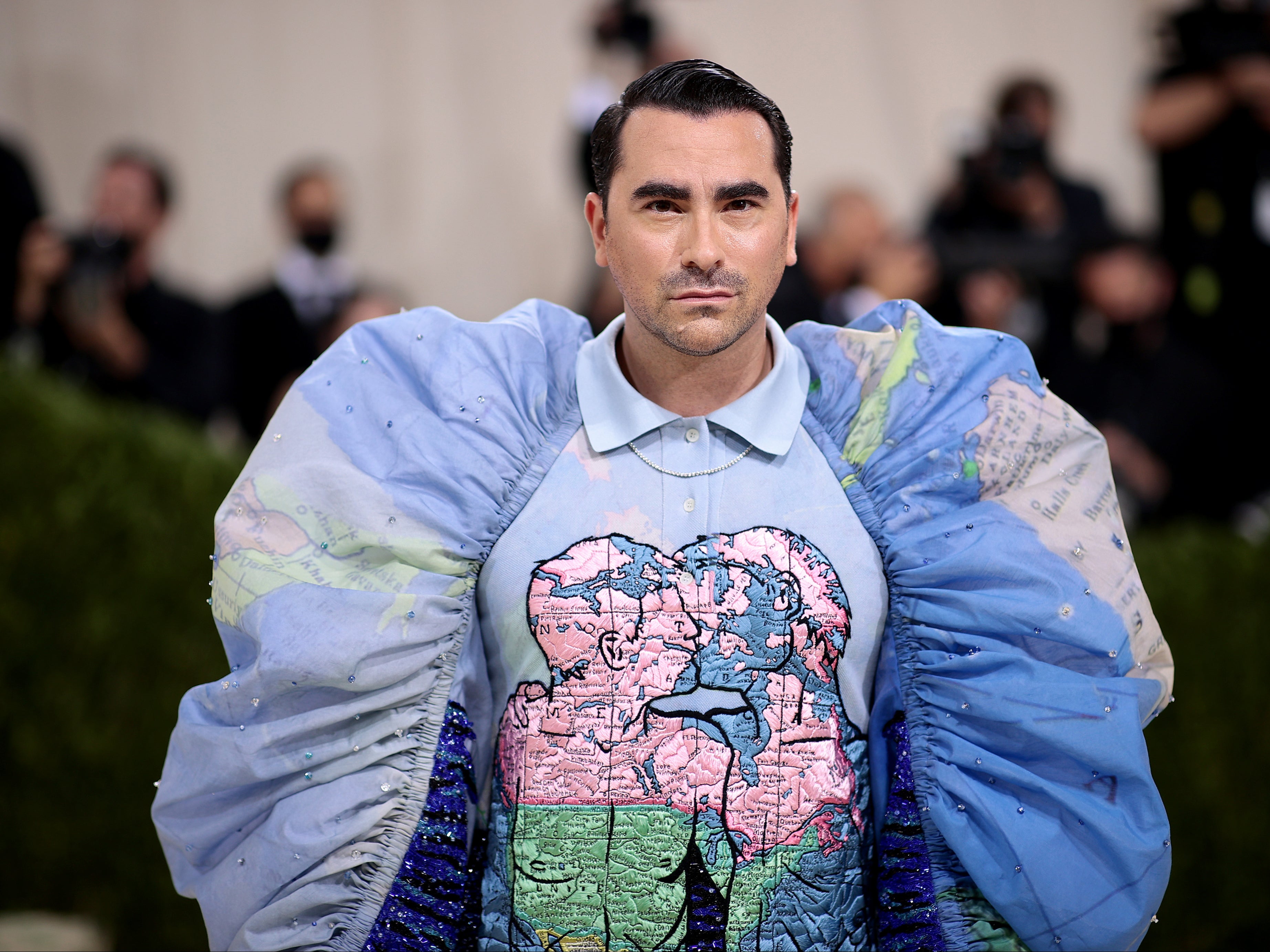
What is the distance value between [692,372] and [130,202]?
300 centimetres

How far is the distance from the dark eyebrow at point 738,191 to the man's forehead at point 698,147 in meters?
0.01

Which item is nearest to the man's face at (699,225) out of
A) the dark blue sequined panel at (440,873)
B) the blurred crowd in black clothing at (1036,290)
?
the dark blue sequined panel at (440,873)

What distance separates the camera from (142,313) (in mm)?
4145

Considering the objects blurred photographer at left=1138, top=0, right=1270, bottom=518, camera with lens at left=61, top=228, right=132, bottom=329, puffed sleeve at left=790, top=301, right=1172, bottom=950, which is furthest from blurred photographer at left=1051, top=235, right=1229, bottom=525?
camera with lens at left=61, top=228, right=132, bottom=329

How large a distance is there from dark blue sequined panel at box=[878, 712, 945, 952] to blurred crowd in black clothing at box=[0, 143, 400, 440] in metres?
2.47

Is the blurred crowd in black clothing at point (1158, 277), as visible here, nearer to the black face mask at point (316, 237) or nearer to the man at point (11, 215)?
the black face mask at point (316, 237)

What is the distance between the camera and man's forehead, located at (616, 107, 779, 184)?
169 centimetres

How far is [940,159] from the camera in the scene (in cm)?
583

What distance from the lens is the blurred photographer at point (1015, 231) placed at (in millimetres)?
4043

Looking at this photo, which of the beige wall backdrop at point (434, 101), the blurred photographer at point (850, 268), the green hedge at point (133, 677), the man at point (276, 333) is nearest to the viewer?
the green hedge at point (133, 677)

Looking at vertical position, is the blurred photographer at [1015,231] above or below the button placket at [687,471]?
above

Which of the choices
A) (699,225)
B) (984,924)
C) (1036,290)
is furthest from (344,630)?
(1036,290)

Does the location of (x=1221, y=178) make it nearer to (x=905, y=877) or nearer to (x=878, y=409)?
(x=878, y=409)

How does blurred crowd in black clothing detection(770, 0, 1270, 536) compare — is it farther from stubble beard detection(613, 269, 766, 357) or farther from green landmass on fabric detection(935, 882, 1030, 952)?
green landmass on fabric detection(935, 882, 1030, 952)
